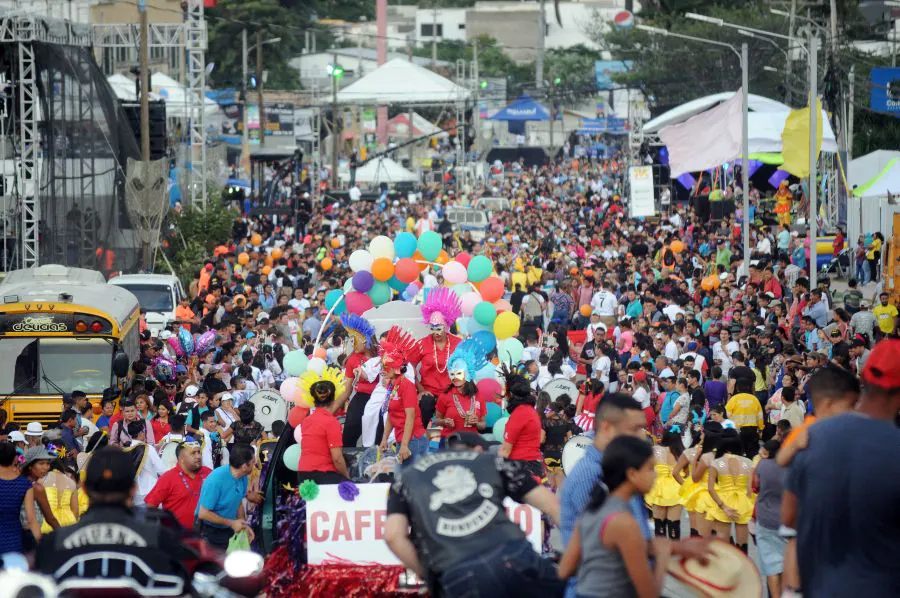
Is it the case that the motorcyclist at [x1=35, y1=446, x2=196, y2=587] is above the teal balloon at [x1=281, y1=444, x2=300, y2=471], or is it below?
above

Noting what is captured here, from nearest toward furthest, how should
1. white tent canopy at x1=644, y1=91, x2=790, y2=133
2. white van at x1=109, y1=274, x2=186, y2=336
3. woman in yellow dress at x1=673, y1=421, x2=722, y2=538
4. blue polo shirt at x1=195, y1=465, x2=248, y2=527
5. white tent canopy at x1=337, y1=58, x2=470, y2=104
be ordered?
blue polo shirt at x1=195, y1=465, x2=248, y2=527 → woman in yellow dress at x1=673, y1=421, x2=722, y2=538 → white van at x1=109, y1=274, x2=186, y2=336 → white tent canopy at x1=644, y1=91, x2=790, y2=133 → white tent canopy at x1=337, y1=58, x2=470, y2=104

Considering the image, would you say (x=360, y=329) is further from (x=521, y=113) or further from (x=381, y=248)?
(x=521, y=113)

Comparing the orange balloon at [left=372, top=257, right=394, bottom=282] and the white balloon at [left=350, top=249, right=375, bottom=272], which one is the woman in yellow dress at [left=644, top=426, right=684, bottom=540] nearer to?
the orange balloon at [left=372, top=257, right=394, bottom=282]

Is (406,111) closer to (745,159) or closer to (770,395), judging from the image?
(745,159)

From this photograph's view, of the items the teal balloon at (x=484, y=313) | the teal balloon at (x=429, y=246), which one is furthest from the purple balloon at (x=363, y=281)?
the teal balloon at (x=484, y=313)

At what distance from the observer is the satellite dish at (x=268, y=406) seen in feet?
56.0

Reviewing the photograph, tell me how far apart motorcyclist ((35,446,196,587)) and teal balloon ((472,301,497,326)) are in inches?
364

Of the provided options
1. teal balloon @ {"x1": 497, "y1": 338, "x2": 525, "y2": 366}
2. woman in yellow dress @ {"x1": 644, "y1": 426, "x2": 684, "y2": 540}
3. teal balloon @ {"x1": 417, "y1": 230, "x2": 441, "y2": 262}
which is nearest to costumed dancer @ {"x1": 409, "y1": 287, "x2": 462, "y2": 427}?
woman in yellow dress @ {"x1": 644, "y1": 426, "x2": 684, "y2": 540}

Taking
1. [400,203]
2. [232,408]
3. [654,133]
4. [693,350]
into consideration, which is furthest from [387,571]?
[400,203]

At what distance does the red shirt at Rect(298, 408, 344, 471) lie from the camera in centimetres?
1041

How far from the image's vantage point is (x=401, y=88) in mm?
70500

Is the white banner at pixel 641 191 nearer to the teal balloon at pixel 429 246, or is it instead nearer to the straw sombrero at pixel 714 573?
the teal balloon at pixel 429 246

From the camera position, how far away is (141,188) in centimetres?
3288

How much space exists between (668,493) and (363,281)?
168 inches
